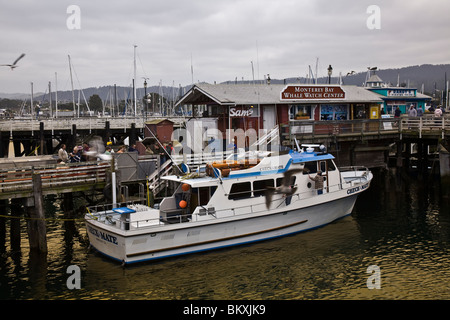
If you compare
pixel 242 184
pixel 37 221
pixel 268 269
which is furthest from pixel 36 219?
pixel 268 269

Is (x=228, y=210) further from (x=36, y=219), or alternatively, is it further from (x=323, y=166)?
(x=36, y=219)

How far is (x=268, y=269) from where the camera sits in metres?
16.7

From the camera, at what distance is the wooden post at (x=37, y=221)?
57.7ft

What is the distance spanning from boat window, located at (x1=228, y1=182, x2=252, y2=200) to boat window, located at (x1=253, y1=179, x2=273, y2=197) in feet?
1.03

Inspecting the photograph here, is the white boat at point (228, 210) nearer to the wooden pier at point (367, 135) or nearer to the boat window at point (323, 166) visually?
the boat window at point (323, 166)

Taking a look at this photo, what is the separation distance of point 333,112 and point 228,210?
17743 mm

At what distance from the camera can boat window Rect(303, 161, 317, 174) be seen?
829 inches

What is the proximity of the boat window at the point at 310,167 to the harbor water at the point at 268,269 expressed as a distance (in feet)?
9.49

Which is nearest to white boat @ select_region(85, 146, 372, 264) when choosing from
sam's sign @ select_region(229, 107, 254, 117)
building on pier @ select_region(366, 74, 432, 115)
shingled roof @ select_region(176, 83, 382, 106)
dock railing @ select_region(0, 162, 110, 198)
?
dock railing @ select_region(0, 162, 110, 198)

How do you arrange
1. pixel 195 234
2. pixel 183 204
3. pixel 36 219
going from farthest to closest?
pixel 183 204, pixel 195 234, pixel 36 219
